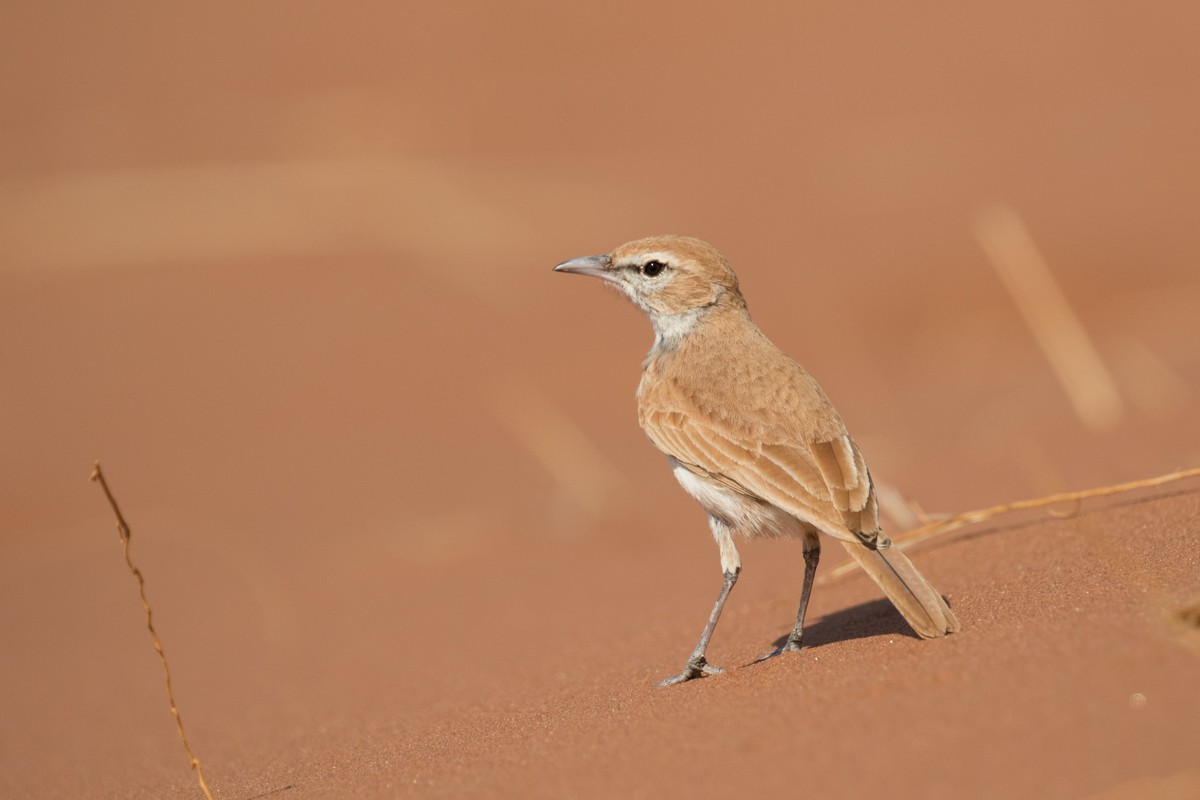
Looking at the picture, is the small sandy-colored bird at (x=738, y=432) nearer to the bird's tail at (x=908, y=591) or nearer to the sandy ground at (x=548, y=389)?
the bird's tail at (x=908, y=591)

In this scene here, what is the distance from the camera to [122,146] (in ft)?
55.2

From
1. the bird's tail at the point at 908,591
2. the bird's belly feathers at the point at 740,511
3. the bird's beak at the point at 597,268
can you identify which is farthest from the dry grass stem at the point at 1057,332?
the bird's tail at the point at 908,591

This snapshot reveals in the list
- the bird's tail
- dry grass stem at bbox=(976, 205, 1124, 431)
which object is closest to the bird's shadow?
the bird's tail

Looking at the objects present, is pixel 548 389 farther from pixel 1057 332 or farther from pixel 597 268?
pixel 597 268

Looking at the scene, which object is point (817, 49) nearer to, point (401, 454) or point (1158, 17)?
point (1158, 17)

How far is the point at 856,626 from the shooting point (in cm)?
532

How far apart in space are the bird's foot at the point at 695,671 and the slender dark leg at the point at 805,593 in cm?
27

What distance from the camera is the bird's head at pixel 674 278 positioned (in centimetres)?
623

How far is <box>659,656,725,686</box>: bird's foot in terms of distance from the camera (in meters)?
5.07

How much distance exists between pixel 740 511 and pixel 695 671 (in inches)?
23.4

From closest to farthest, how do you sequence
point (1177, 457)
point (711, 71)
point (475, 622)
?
point (1177, 457) → point (475, 622) → point (711, 71)

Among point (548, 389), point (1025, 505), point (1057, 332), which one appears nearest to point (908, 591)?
point (1025, 505)

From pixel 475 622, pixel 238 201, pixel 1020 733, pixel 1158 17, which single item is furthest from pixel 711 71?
pixel 1020 733

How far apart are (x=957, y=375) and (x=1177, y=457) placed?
4575 mm
